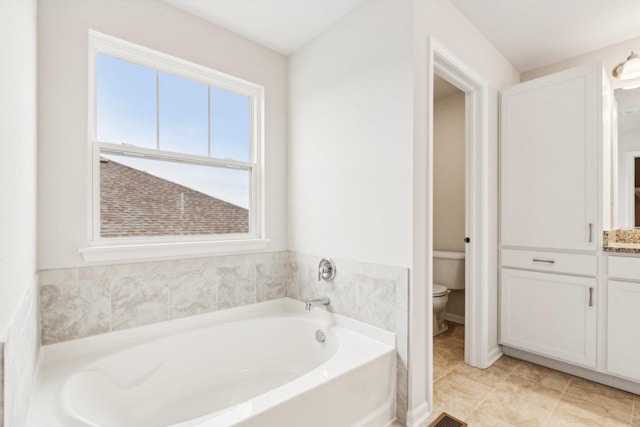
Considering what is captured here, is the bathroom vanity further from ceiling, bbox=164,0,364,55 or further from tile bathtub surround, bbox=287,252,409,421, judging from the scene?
ceiling, bbox=164,0,364,55

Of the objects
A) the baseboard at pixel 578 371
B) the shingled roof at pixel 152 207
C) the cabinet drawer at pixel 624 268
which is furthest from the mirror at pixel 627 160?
the shingled roof at pixel 152 207

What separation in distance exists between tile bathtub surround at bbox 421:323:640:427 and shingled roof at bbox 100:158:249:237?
181cm

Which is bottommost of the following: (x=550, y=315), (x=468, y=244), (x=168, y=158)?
(x=550, y=315)

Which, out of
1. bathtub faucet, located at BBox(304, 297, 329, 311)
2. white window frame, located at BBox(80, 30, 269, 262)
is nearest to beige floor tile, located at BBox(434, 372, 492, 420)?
bathtub faucet, located at BBox(304, 297, 329, 311)

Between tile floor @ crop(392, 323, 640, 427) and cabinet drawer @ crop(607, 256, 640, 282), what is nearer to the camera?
tile floor @ crop(392, 323, 640, 427)

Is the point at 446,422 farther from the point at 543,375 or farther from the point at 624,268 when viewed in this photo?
the point at 624,268

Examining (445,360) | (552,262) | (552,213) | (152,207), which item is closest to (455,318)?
(445,360)

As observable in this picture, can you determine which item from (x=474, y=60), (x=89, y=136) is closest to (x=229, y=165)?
(x=89, y=136)

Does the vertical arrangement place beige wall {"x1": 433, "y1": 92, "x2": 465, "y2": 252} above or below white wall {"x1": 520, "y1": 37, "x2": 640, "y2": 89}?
below

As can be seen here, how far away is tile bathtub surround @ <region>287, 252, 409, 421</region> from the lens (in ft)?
5.41

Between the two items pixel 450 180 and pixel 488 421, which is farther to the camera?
pixel 450 180

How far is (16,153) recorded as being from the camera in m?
0.96

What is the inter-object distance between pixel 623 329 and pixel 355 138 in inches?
82.1

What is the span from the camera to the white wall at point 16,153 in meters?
0.78
